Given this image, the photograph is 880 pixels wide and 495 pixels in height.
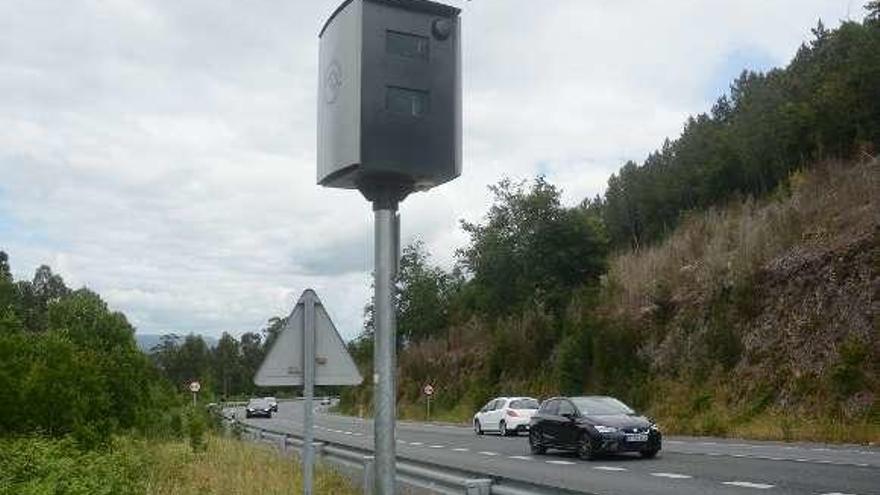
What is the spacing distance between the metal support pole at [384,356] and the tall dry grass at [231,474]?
5178 mm

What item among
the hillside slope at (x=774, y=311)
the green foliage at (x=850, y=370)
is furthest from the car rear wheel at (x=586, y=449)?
the green foliage at (x=850, y=370)

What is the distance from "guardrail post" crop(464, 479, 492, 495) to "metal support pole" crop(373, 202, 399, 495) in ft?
3.07

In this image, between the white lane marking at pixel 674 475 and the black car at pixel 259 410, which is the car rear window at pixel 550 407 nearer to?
the white lane marking at pixel 674 475

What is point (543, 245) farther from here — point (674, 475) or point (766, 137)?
point (674, 475)

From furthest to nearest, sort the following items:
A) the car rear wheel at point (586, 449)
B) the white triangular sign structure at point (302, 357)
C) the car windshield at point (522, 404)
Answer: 1. the car windshield at point (522, 404)
2. the car rear wheel at point (586, 449)
3. the white triangular sign structure at point (302, 357)

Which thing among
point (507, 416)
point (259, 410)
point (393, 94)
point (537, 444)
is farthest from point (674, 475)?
point (259, 410)

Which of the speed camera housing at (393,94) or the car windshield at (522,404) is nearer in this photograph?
the speed camera housing at (393,94)

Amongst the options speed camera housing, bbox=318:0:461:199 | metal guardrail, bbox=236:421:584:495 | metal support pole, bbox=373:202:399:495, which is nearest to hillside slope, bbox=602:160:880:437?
metal guardrail, bbox=236:421:584:495

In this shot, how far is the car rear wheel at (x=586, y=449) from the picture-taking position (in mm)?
22156

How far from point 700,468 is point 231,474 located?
857 cm

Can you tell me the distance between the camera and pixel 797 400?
3094 centimetres

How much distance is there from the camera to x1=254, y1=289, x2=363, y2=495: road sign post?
9539 millimetres

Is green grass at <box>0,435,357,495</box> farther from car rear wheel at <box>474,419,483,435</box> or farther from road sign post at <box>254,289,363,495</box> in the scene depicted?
car rear wheel at <box>474,419,483,435</box>

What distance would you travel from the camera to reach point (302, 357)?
31.7ft
